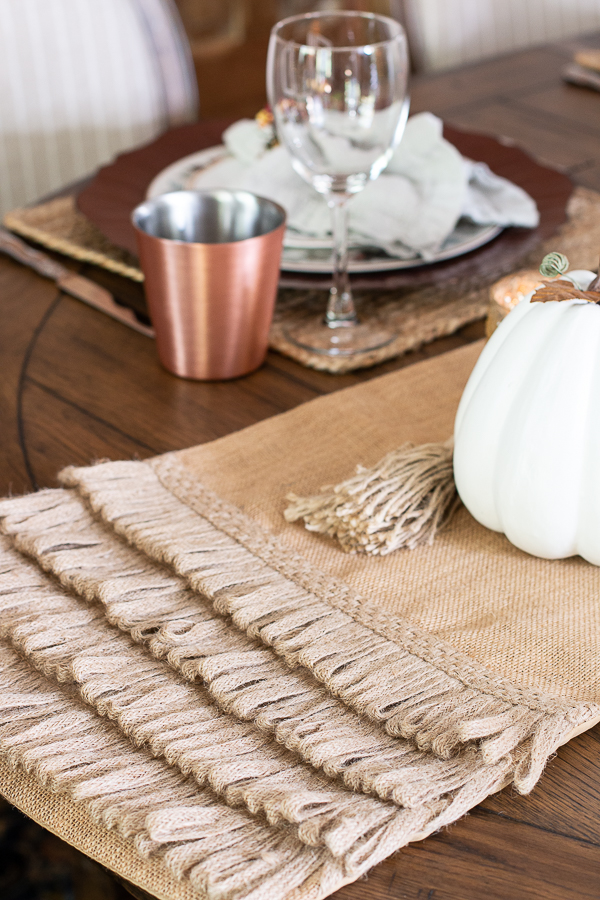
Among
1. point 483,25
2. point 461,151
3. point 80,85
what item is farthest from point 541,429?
point 483,25

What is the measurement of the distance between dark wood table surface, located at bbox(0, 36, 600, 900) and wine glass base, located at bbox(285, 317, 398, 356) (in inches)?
0.7

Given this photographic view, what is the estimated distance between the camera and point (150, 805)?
33 cm

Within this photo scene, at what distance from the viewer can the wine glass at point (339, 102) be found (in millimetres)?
593

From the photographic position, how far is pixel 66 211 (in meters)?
0.86

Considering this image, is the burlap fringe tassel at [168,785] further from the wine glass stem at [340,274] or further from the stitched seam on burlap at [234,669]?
the wine glass stem at [340,274]

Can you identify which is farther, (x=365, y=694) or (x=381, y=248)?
(x=381, y=248)

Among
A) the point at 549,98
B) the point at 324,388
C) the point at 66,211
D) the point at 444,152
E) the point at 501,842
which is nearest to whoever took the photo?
the point at 501,842

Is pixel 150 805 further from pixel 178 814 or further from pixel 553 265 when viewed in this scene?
pixel 553 265

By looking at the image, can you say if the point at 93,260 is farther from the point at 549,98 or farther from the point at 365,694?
the point at 549,98

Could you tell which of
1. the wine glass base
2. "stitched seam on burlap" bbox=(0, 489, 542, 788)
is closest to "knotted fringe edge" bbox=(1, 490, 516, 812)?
"stitched seam on burlap" bbox=(0, 489, 542, 788)

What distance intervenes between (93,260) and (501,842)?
0.58m

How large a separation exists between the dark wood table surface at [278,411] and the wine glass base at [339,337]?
0.02m

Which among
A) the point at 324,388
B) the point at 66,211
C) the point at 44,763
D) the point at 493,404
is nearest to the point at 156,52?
the point at 66,211

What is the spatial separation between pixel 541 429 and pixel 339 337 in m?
0.27
